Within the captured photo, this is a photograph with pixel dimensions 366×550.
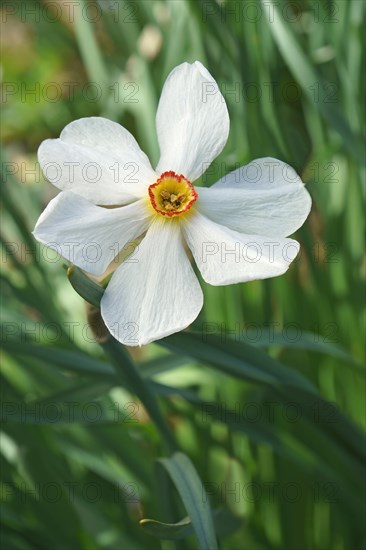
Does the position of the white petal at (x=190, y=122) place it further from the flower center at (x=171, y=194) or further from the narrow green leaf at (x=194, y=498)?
the narrow green leaf at (x=194, y=498)

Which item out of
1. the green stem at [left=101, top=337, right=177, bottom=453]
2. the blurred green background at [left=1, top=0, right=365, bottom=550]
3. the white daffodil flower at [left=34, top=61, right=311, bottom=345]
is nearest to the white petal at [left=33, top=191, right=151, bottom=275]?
the white daffodil flower at [left=34, top=61, right=311, bottom=345]

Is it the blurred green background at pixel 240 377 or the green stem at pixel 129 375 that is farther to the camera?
the blurred green background at pixel 240 377

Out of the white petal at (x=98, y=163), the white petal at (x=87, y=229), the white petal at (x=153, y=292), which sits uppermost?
the white petal at (x=98, y=163)

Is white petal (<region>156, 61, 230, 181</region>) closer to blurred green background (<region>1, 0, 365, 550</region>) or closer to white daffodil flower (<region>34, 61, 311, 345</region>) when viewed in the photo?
white daffodil flower (<region>34, 61, 311, 345</region>)

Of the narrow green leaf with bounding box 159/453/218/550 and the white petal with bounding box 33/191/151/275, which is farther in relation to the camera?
the narrow green leaf with bounding box 159/453/218/550

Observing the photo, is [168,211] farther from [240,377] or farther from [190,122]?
[240,377]

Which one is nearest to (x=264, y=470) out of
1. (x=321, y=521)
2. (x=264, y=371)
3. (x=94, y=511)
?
(x=321, y=521)

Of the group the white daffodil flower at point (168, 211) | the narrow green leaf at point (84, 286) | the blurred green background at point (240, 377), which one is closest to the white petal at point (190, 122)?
the white daffodil flower at point (168, 211)
